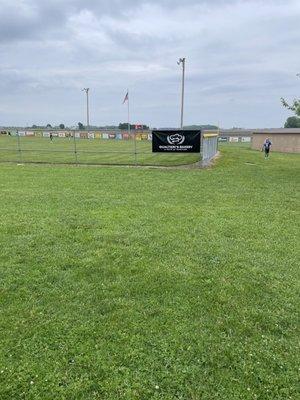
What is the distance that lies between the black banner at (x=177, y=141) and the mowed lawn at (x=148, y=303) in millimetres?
9087

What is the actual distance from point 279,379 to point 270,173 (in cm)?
1382

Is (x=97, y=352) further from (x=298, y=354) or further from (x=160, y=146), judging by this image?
(x=160, y=146)

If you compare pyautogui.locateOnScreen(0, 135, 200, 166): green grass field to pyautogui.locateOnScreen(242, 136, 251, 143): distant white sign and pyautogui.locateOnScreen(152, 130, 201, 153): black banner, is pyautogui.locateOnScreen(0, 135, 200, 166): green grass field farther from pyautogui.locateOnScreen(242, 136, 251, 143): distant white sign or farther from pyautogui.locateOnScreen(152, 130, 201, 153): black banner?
pyautogui.locateOnScreen(242, 136, 251, 143): distant white sign

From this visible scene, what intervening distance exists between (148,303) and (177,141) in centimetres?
1380

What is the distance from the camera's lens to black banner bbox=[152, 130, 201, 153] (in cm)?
1697

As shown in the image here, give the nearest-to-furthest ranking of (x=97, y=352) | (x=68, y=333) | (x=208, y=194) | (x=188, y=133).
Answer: (x=97, y=352)
(x=68, y=333)
(x=208, y=194)
(x=188, y=133)

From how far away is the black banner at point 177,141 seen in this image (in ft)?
55.7

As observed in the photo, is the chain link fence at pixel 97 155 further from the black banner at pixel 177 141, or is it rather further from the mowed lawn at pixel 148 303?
the mowed lawn at pixel 148 303

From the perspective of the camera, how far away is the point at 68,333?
3.46m

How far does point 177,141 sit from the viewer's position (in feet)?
56.4

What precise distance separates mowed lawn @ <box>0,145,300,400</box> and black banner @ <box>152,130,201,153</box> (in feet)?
29.8

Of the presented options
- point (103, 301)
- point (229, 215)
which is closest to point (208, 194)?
point (229, 215)

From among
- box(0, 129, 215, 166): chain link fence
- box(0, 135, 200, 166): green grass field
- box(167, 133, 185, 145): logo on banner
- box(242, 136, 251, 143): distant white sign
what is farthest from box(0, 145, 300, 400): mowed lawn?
box(242, 136, 251, 143): distant white sign

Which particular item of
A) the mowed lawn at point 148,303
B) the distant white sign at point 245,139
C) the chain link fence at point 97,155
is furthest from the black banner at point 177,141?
A: the distant white sign at point 245,139
